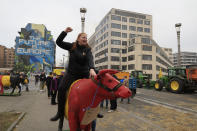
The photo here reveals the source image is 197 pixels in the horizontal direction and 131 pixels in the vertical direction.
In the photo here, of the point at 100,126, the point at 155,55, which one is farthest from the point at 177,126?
the point at 155,55

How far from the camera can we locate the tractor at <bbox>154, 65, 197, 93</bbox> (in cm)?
1381

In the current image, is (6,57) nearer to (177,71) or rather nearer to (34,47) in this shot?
(34,47)

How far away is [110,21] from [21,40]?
52.3 m

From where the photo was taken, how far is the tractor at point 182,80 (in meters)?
13.8

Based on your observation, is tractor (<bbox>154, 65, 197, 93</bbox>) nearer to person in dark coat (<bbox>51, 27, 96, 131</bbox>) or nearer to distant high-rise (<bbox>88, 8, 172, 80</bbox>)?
person in dark coat (<bbox>51, 27, 96, 131</bbox>)

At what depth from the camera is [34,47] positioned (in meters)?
78.2

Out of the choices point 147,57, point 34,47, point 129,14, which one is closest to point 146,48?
point 147,57

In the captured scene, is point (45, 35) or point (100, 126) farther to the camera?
point (45, 35)

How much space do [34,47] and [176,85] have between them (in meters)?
79.9

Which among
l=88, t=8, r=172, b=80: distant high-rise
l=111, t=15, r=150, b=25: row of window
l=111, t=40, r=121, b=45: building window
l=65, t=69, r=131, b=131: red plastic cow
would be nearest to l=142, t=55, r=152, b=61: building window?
l=88, t=8, r=172, b=80: distant high-rise

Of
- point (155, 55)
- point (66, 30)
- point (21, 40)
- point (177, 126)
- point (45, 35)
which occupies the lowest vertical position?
point (177, 126)

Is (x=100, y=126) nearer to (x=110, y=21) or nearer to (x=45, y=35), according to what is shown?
(x=110, y=21)

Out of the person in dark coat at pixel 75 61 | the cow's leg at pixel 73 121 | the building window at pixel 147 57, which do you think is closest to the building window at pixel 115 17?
the building window at pixel 147 57

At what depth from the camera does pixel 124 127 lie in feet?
14.6
